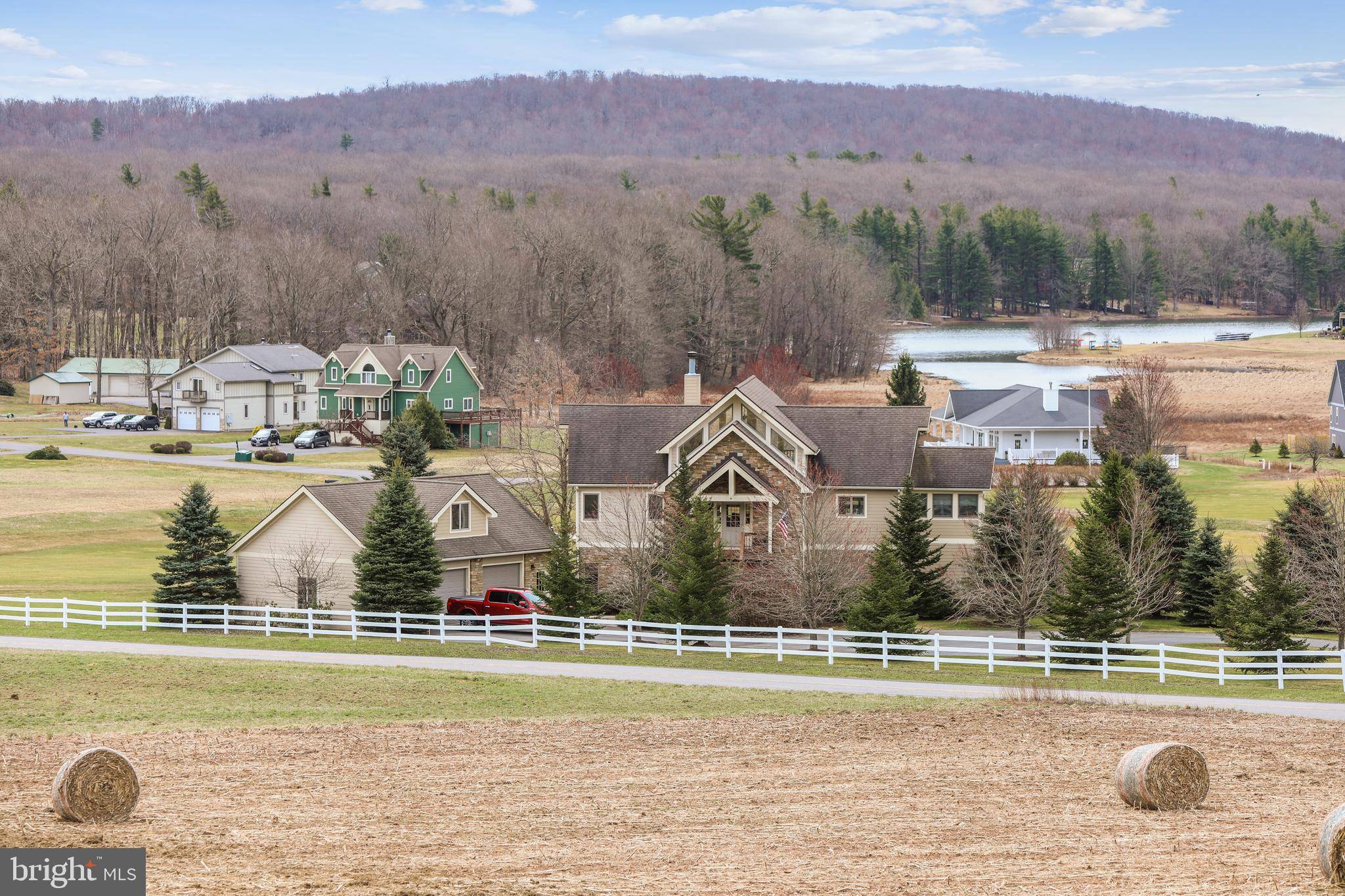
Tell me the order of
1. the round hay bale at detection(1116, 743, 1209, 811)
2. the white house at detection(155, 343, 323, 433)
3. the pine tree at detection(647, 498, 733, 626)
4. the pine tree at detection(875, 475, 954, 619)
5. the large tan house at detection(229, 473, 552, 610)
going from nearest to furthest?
1. the round hay bale at detection(1116, 743, 1209, 811)
2. the pine tree at detection(647, 498, 733, 626)
3. the pine tree at detection(875, 475, 954, 619)
4. the large tan house at detection(229, 473, 552, 610)
5. the white house at detection(155, 343, 323, 433)

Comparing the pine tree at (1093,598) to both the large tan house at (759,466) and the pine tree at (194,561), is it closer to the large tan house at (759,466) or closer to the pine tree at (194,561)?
the large tan house at (759,466)

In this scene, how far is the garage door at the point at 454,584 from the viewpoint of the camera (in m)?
42.8

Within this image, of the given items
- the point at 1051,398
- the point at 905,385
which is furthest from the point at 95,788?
the point at 1051,398

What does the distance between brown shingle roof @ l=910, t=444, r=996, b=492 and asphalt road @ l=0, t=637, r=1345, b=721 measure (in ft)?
49.5

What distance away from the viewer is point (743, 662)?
32.5 metres

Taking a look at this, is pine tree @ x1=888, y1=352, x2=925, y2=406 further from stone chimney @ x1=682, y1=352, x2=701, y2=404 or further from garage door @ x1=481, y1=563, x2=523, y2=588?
garage door @ x1=481, y1=563, x2=523, y2=588

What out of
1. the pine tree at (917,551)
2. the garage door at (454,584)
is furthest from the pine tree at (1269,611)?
the garage door at (454,584)

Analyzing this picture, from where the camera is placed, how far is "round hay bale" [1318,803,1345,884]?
13922mm

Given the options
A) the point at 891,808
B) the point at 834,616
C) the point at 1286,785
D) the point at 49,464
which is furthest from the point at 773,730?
the point at 49,464

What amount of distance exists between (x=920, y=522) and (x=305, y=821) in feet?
86.9

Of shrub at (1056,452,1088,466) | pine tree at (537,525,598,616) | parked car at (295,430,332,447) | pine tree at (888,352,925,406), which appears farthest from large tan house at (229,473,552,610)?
parked car at (295,430,332,447)

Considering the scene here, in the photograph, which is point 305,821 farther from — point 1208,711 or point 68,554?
point 68,554

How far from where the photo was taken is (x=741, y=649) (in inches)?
1350

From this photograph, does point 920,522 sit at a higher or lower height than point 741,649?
higher
